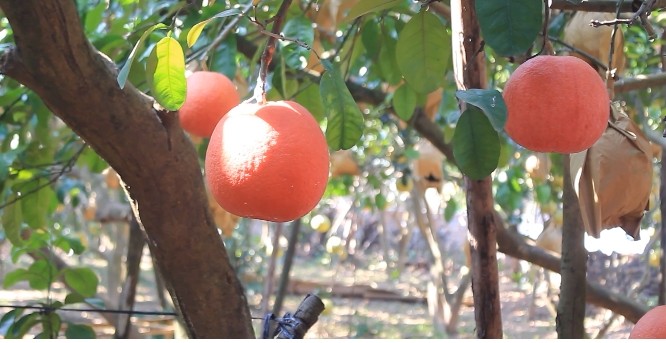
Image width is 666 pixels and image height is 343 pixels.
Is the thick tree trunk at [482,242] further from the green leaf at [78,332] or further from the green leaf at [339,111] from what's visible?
the green leaf at [78,332]

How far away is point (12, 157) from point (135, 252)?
764 mm

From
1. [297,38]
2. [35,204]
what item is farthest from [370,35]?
[35,204]

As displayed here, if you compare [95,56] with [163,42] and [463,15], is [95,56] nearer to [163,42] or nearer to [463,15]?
[163,42]

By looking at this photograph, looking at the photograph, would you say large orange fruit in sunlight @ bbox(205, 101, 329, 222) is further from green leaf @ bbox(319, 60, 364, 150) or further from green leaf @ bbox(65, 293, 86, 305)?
green leaf @ bbox(65, 293, 86, 305)

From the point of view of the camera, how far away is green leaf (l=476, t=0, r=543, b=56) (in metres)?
0.57

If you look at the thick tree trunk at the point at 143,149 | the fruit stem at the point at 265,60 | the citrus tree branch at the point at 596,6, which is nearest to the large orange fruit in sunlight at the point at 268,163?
the fruit stem at the point at 265,60

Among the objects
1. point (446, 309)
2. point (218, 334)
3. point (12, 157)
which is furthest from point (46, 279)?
point (446, 309)

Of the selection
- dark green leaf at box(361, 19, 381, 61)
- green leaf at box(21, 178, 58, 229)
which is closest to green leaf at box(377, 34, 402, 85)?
dark green leaf at box(361, 19, 381, 61)

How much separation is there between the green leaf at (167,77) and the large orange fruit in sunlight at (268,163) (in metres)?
0.11

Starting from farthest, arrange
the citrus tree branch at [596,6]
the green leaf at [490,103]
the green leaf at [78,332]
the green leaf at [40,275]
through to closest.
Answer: the green leaf at [40,275]
the green leaf at [78,332]
the citrus tree branch at [596,6]
the green leaf at [490,103]

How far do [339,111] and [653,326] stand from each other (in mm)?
364

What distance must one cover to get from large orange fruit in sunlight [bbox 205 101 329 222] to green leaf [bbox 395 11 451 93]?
347 millimetres

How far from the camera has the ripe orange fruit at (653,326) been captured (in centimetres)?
67

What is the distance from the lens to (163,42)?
68cm
